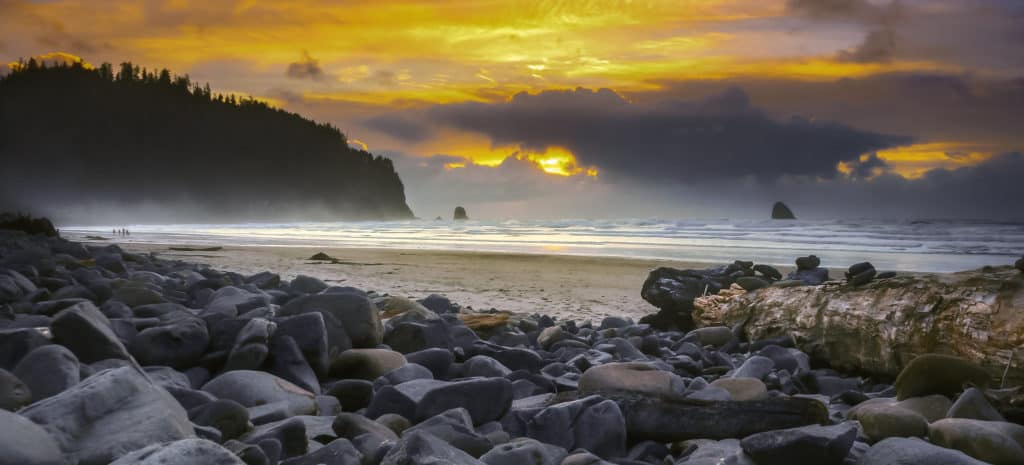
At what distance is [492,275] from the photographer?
12594 mm

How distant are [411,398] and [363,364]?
839 mm

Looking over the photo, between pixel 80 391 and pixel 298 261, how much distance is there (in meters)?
14.1

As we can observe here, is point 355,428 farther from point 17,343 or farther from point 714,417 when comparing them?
point 17,343

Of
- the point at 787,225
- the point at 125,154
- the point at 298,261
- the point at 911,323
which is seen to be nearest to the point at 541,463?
the point at 911,323

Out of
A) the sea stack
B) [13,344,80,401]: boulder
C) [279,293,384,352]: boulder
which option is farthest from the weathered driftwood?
the sea stack

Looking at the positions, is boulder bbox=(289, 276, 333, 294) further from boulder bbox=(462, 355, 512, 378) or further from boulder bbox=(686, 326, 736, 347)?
boulder bbox=(686, 326, 736, 347)

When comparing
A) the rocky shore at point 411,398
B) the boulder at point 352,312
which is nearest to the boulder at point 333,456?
the rocky shore at point 411,398

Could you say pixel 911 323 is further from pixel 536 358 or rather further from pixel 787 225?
pixel 787 225

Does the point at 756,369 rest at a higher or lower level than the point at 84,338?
lower

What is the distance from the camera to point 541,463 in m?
2.23

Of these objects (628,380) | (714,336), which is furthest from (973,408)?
(714,336)

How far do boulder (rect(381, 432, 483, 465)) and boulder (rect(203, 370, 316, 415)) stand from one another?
0.90 meters

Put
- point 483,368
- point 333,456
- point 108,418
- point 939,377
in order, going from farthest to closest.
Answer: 1. point 483,368
2. point 939,377
3. point 333,456
4. point 108,418

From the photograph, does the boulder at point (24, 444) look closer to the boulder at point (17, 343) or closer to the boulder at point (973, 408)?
the boulder at point (17, 343)
